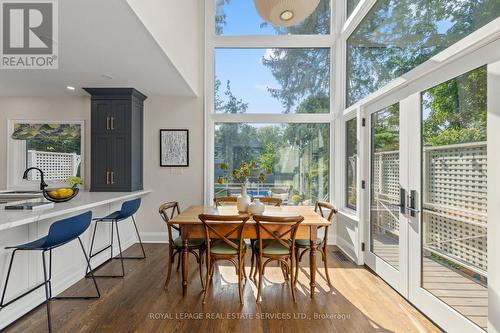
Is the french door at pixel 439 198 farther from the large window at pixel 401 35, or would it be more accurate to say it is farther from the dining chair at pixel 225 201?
the dining chair at pixel 225 201

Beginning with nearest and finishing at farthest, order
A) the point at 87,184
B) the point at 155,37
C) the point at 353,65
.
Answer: the point at 155,37 < the point at 353,65 < the point at 87,184

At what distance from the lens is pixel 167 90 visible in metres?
4.30

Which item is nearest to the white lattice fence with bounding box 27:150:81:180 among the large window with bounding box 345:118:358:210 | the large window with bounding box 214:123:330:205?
the large window with bounding box 214:123:330:205

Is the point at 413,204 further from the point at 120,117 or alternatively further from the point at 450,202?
the point at 120,117

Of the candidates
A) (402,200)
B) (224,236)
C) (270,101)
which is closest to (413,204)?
(402,200)

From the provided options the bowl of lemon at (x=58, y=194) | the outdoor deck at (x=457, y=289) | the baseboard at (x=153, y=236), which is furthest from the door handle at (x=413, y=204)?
the baseboard at (x=153, y=236)

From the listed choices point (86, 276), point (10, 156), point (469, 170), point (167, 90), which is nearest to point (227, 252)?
point (86, 276)

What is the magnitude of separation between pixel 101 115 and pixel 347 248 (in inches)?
177

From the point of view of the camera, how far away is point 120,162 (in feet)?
13.8

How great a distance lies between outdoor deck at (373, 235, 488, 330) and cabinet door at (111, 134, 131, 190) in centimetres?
408

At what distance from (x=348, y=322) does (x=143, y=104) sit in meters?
4.41

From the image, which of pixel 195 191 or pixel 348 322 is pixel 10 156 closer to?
pixel 195 191

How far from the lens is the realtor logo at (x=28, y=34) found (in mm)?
2180

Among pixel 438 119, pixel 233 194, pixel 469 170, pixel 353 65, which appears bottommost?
pixel 233 194
